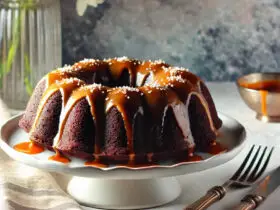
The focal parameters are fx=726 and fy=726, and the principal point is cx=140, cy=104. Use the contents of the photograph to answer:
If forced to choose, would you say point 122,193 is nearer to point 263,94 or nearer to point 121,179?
point 121,179

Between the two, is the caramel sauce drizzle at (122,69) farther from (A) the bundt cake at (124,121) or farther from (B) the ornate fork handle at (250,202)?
(B) the ornate fork handle at (250,202)

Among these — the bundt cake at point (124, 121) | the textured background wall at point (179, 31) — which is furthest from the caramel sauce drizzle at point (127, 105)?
the textured background wall at point (179, 31)

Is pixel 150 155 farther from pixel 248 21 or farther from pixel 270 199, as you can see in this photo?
pixel 248 21

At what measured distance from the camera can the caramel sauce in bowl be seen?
63.6 inches

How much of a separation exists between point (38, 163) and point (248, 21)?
99 cm

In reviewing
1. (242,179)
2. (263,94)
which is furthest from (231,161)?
(263,94)

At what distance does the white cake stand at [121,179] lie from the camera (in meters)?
1.09

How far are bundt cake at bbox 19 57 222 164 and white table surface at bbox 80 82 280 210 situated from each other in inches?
3.4

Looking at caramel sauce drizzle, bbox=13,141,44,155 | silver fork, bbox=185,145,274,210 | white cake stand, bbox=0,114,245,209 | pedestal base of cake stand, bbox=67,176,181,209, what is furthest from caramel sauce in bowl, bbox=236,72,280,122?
caramel sauce drizzle, bbox=13,141,44,155

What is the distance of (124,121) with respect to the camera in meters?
1.12

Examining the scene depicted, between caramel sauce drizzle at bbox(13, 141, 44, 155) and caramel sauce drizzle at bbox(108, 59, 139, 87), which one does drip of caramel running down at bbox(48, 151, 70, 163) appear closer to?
caramel sauce drizzle at bbox(13, 141, 44, 155)

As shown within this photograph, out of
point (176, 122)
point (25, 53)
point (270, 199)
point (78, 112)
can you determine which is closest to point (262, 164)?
point (270, 199)

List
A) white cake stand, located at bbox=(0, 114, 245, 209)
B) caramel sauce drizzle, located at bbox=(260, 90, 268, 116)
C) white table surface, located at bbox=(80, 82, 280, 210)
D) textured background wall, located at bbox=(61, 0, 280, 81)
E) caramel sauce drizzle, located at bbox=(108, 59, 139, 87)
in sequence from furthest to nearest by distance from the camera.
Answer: textured background wall, located at bbox=(61, 0, 280, 81) < caramel sauce drizzle, located at bbox=(260, 90, 268, 116) < caramel sauce drizzle, located at bbox=(108, 59, 139, 87) < white table surface, located at bbox=(80, 82, 280, 210) < white cake stand, located at bbox=(0, 114, 245, 209)

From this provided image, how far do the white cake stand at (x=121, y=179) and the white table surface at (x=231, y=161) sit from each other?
31mm
